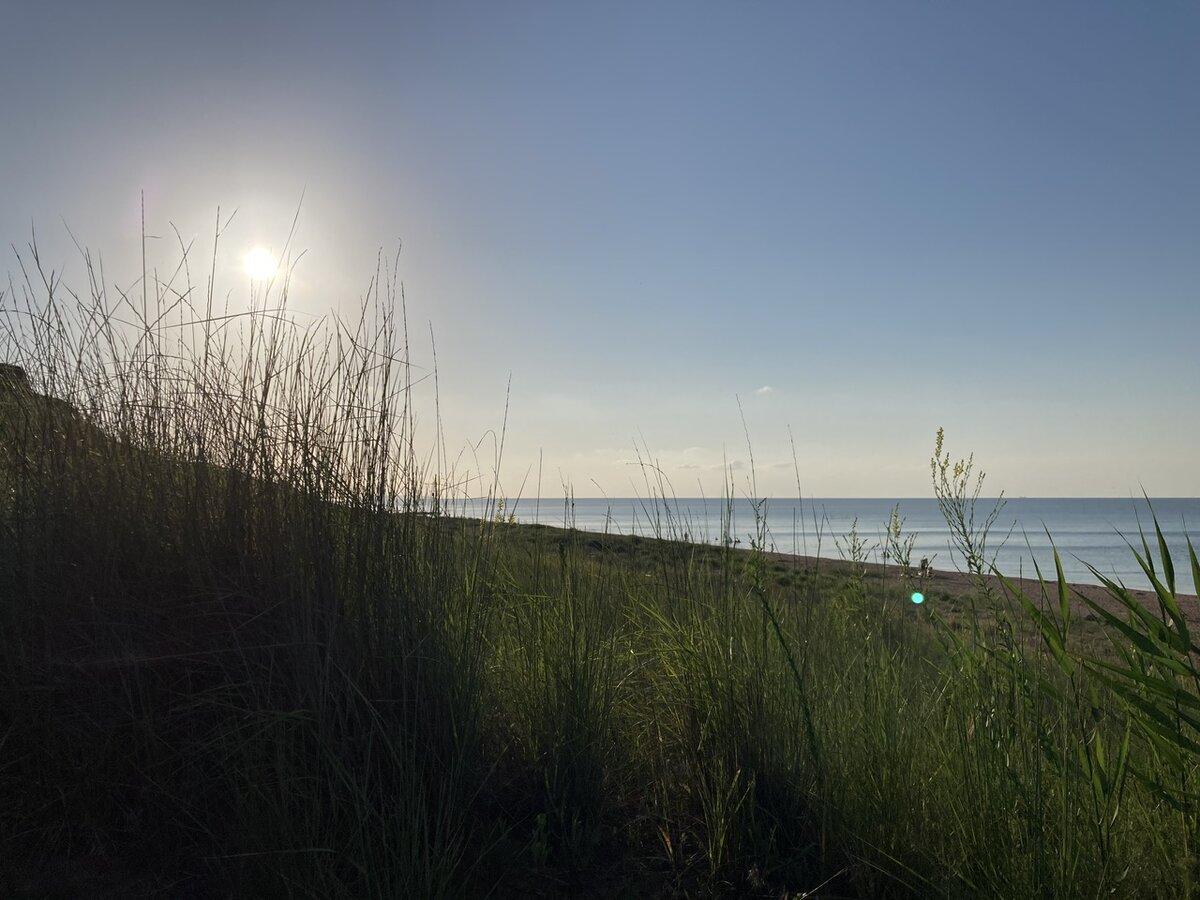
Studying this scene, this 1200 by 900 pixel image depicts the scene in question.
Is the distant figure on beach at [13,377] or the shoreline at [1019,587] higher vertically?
the distant figure on beach at [13,377]

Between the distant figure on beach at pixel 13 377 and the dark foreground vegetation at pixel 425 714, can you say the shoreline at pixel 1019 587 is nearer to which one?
the dark foreground vegetation at pixel 425 714

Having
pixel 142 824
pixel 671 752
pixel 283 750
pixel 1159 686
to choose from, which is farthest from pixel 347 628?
pixel 1159 686

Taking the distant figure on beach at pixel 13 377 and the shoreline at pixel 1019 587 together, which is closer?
the shoreline at pixel 1019 587

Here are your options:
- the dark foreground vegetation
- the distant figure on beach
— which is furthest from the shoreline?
the distant figure on beach

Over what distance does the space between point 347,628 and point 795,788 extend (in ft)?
5.29

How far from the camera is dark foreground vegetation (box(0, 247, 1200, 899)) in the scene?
2.22 metres

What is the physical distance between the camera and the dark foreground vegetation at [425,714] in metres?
2.22

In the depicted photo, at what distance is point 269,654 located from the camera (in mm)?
2701

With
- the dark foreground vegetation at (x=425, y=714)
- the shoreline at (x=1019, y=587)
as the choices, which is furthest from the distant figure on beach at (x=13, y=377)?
the shoreline at (x=1019, y=587)

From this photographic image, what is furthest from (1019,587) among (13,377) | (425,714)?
(13,377)

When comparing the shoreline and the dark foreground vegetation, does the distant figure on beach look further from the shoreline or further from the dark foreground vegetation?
the shoreline

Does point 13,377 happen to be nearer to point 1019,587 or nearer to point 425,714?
point 425,714

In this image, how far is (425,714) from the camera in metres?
2.65

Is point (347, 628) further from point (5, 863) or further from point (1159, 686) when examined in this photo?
Result: point (1159, 686)
